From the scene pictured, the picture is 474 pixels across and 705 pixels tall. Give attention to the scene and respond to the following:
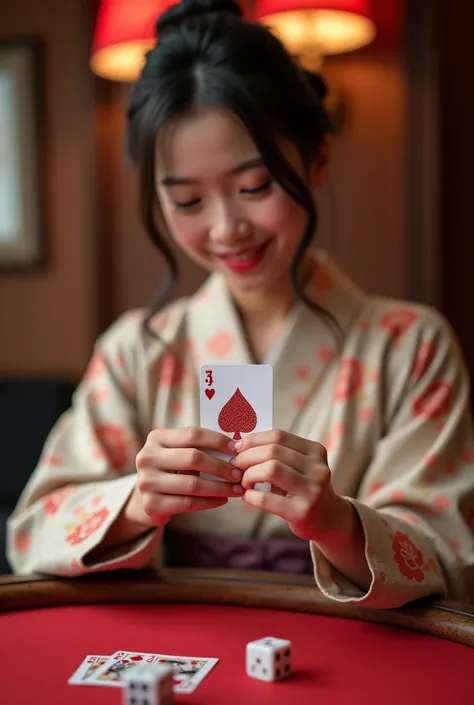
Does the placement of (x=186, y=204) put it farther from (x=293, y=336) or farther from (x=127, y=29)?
(x=127, y=29)

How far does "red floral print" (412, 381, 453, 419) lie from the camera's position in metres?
1.62

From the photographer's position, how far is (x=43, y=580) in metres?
1.38

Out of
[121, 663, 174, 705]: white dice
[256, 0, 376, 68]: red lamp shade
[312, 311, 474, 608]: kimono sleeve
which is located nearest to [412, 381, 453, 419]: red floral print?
[312, 311, 474, 608]: kimono sleeve

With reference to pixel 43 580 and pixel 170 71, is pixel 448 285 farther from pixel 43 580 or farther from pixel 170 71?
pixel 43 580

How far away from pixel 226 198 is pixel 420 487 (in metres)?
0.56

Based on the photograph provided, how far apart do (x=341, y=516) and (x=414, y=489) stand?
297mm

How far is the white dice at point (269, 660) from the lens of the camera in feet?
3.32

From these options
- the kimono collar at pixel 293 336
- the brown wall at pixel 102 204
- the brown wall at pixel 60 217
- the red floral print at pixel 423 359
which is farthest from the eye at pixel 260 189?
the brown wall at pixel 60 217

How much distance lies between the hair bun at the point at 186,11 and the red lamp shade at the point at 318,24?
66 cm

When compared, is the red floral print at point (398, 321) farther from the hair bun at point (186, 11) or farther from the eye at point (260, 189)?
the hair bun at point (186, 11)

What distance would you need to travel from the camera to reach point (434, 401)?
1.63 m

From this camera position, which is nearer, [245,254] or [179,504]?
[179,504]

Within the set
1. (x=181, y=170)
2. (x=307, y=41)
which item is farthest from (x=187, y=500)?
(x=307, y=41)

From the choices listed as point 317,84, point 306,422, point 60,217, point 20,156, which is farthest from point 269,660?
point 20,156
